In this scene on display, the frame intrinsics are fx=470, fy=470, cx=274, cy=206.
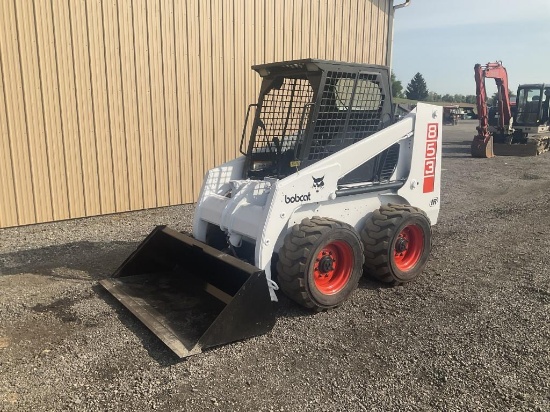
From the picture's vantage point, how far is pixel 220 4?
8805 mm

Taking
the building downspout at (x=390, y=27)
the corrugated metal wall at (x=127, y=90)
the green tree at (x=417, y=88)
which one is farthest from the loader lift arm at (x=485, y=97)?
the green tree at (x=417, y=88)

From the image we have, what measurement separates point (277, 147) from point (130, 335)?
2.59 meters

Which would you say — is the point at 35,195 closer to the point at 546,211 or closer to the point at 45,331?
the point at 45,331

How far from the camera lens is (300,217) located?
460 centimetres

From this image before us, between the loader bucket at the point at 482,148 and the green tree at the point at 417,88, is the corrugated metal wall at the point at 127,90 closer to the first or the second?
the loader bucket at the point at 482,148

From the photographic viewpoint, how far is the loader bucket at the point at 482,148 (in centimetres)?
1739

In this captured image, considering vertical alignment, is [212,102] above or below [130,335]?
above

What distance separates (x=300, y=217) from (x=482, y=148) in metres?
15.0

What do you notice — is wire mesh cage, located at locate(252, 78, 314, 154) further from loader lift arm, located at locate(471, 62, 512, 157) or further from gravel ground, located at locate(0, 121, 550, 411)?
loader lift arm, located at locate(471, 62, 512, 157)

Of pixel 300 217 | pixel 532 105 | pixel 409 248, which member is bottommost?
pixel 409 248

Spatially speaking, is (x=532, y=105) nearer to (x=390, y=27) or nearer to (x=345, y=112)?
(x=390, y=27)

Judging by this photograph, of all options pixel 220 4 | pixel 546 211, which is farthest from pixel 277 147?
pixel 546 211

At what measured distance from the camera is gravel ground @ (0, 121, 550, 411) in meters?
3.20

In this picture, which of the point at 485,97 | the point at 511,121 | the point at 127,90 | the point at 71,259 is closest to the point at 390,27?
the point at 127,90
